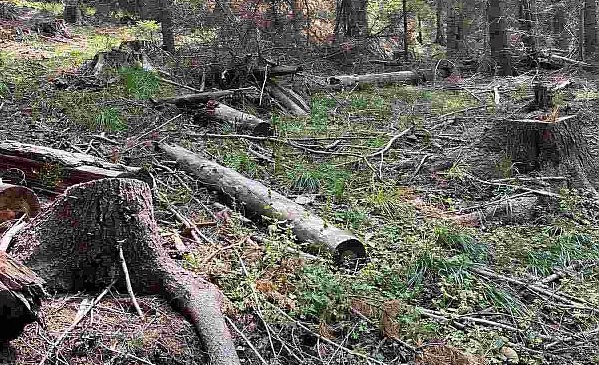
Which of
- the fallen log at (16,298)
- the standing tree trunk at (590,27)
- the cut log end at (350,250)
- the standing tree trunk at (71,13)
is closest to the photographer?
the fallen log at (16,298)

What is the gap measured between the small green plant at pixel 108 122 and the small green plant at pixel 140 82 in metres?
1.45

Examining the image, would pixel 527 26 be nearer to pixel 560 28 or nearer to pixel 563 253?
pixel 560 28

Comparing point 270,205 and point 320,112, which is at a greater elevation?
point 320,112

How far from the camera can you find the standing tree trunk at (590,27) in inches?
608

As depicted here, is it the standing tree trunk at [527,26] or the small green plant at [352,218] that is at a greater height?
the standing tree trunk at [527,26]

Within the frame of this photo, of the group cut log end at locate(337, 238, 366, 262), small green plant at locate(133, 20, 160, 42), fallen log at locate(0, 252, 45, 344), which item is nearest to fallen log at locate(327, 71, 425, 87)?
small green plant at locate(133, 20, 160, 42)

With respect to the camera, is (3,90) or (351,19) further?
(351,19)

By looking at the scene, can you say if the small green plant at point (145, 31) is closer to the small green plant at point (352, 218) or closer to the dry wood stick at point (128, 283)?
the small green plant at point (352, 218)

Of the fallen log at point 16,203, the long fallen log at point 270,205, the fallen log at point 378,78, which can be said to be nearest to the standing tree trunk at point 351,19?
the fallen log at point 378,78

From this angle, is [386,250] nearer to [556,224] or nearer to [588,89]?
[556,224]

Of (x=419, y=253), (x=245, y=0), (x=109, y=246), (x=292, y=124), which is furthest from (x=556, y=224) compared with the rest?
(x=245, y=0)

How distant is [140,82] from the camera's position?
35.2 ft

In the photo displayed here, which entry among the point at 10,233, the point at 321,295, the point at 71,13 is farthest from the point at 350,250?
the point at 71,13

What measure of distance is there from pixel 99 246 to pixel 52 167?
6.18 feet
